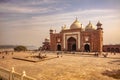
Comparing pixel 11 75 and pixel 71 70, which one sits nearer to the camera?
pixel 11 75

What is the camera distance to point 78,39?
105 feet

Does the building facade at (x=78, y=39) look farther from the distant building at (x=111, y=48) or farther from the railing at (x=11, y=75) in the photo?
the railing at (x=11, y=75)

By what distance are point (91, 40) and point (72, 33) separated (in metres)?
5.20

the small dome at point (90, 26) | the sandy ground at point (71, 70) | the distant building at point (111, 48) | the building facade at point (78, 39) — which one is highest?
the small dome at point (90, 26)

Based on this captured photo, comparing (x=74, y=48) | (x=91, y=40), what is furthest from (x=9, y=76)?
(x=74, y=48)

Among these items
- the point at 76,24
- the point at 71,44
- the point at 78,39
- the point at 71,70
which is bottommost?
the point at 71,70

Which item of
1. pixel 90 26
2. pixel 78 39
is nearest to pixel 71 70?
pixel 78 39

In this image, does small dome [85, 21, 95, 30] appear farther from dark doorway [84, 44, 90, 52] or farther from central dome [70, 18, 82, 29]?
dark doorway [84, 44, 90, 52]

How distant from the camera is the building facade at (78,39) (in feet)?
97.1

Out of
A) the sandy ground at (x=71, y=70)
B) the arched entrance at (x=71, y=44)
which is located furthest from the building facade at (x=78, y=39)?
the sandy ground at (x=71, y=70)

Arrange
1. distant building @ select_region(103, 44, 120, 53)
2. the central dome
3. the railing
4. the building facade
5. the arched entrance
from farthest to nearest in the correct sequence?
the arched entrance, the central dome, distant building @ select_region(103, 44, 120, 53), the building facade, the railing

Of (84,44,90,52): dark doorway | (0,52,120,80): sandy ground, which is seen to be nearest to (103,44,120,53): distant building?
(84,44,90,52): dark doorway

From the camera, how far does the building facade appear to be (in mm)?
29609

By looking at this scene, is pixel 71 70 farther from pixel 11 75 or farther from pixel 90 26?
pixel 90 26
